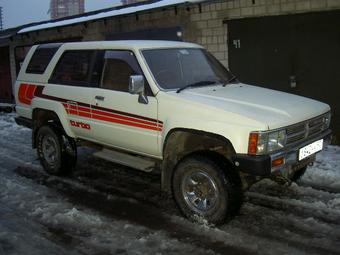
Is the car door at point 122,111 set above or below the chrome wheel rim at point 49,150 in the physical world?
above

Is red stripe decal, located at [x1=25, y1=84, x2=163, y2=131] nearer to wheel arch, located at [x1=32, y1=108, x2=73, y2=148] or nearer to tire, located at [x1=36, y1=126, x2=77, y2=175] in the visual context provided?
wheel arch, located at [x1=32, y1=108, x2=73, y2=148]

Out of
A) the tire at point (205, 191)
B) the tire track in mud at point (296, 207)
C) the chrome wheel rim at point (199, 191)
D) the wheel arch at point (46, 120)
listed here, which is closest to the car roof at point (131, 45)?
the wheel arch at point (46, 120)

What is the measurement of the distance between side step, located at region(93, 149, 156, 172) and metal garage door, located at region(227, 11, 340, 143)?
470 centimetres

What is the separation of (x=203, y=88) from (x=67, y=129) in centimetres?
224

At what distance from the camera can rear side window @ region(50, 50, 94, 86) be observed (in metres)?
6.35

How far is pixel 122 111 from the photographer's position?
5688 mm

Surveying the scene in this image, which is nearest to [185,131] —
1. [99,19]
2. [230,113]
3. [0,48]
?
[230,113]

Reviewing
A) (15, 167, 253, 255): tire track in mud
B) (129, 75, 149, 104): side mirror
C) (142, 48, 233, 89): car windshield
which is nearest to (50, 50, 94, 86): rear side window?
(142, 48, 233, 89): car windshield

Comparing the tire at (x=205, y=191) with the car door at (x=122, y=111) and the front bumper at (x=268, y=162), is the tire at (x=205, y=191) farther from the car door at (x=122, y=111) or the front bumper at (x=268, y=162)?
the car door at (x=122, y=111)

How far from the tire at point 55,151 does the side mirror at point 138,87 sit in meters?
1.93

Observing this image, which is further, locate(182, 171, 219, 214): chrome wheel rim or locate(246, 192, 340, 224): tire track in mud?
locate(246, 192, 340, 224): tire track in mud

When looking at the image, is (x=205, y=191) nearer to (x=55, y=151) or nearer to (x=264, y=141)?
(x=264, y=141)

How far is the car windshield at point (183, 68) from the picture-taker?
219 inches

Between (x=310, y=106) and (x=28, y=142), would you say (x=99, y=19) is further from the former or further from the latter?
(x=310, y=106)
